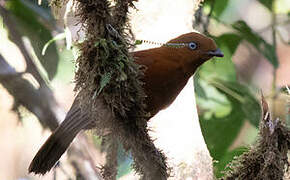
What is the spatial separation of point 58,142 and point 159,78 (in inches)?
24.7

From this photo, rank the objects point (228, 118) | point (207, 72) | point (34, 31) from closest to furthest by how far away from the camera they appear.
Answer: point (34, 31) < point (228, 118) < point (207, 72)

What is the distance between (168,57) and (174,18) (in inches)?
19.3

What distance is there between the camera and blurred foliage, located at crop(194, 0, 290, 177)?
Result: 3.93 m

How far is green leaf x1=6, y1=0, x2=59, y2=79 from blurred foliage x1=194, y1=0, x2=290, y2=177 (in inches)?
38.1

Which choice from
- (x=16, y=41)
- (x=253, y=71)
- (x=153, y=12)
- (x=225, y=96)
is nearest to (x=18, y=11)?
(x=16, y=41)

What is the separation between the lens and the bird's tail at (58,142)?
2.96 meters

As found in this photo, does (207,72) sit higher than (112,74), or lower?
lower

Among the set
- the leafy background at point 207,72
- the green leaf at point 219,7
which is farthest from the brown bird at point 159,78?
the green leaf at point 219,7

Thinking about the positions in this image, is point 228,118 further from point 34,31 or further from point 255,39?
point 34,31

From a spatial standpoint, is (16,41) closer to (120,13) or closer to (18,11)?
(18,11)

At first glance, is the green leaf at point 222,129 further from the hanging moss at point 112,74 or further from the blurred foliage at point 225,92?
the hanging moss at point 112,74

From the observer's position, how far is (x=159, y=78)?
2.95 m

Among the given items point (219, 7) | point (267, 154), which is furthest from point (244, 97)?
point (267, 154)

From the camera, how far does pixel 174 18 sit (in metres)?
3.49
